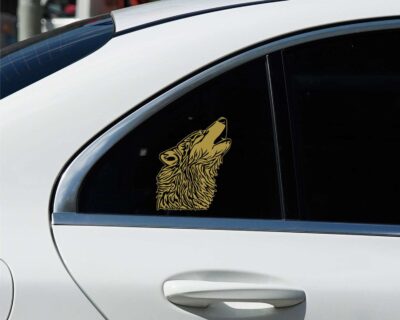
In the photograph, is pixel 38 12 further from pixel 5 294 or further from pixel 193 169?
pixel 5 294

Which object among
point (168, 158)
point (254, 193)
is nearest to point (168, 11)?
point (168, 158)

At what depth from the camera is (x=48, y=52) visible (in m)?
2.04

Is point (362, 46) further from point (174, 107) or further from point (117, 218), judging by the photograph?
point (117, 218)

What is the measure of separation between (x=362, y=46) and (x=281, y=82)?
233mm

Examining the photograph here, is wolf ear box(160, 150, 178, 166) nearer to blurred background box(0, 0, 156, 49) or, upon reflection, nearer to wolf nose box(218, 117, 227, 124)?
wolf nose box(218, 117, 227, 124)

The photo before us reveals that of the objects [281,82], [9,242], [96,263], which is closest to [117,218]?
[96,263]

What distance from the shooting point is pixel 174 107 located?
1.85 m

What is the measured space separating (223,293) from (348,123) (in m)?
0.53

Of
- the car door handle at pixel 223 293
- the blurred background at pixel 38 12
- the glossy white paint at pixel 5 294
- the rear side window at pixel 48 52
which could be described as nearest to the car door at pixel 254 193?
the car door handle at pixel 223 293

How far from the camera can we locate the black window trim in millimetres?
1787

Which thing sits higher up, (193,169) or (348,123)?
(348,123)

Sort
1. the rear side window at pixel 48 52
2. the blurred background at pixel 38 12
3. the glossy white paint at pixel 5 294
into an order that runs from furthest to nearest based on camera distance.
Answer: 1. the blurred background at pixel 38 12
2. the rear side window at pixel 48 52
3. the glossy white paint at pixel 5 294

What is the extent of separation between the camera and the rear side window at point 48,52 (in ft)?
6.33

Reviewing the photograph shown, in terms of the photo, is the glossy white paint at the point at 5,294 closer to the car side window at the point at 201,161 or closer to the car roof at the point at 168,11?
the car side window at the point at 201,161
